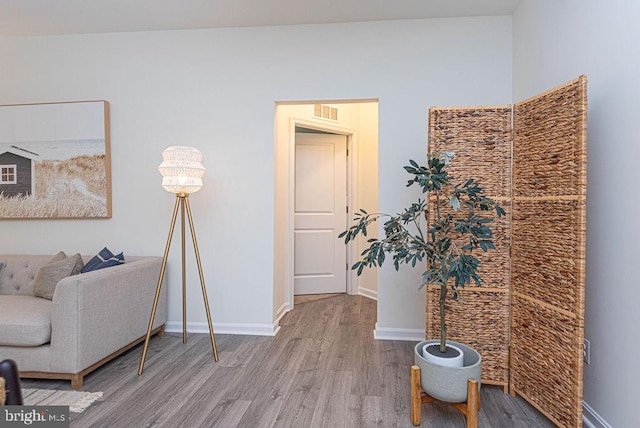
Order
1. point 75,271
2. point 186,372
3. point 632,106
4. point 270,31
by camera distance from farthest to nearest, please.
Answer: point 270,31 < point 75,271 < point 186,372 < point 632,106

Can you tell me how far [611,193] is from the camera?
1.79m

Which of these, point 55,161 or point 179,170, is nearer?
point 179,170

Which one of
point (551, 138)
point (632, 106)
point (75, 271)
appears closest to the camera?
point (632, 106)

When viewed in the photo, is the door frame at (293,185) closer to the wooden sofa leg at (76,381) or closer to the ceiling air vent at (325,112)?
the ceiling air vent at (325,112)

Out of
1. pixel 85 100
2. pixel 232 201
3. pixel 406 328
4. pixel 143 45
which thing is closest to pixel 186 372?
pixel 232 201

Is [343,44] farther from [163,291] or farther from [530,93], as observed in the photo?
[163,291]

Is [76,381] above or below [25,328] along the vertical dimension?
below

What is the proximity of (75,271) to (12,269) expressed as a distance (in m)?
0.75

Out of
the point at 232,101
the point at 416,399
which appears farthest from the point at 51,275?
the point at 416,399

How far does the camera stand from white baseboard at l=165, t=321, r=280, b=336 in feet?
10.9

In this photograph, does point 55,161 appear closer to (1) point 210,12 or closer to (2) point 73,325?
(2) point 73,325

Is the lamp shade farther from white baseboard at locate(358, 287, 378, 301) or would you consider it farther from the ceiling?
white baseboard at locate(358, 287, 378, 301)

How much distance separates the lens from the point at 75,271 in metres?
2.80

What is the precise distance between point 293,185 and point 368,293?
1.76 m
